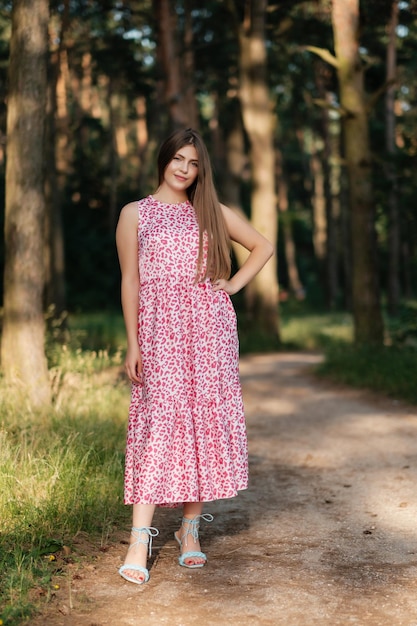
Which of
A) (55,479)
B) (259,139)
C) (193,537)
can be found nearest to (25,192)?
(55,479)

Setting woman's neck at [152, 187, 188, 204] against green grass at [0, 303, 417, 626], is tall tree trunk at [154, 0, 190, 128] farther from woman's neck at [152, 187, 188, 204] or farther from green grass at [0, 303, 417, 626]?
woman's neck at [152, 187, 188, 204]

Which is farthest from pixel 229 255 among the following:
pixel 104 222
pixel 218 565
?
pixel 104 222

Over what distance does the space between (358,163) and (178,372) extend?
9678 mm

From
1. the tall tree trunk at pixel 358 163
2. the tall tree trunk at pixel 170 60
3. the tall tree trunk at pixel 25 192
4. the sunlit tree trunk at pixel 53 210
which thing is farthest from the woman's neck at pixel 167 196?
the tall tree trunk at pixel 170 60

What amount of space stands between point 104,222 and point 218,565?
1196 inches

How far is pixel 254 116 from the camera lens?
18766mm

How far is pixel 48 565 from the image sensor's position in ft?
15.4

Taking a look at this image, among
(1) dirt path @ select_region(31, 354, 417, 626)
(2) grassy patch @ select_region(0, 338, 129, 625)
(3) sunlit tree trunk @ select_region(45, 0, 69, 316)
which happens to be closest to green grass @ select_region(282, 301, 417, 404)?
(1) dirt path @ select_region(31, 354, 417, 626)

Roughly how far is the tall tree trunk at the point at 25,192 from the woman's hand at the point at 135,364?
4030 millimetres

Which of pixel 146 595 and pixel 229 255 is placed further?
pixel 229 255

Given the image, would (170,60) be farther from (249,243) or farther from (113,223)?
(113,223)

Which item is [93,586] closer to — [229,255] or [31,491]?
[31,491]

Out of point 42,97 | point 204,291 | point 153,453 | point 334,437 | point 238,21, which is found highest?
point 238,21

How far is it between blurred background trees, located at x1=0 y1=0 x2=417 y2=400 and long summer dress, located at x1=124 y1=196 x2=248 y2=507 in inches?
173
